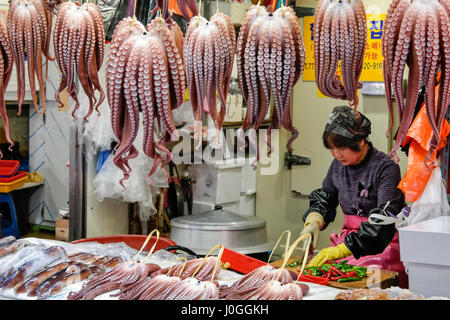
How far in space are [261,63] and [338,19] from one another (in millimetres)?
236

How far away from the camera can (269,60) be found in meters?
1.57

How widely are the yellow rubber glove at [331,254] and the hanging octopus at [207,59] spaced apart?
1.88 metres

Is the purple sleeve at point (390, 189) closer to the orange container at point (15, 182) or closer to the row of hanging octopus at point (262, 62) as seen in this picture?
the row of hanging octopus at point (262, 62)

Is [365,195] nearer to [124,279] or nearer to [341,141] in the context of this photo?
[341,141]

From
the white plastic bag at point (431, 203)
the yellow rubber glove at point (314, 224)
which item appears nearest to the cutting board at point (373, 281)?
the white plastic bag at point (431, 203)

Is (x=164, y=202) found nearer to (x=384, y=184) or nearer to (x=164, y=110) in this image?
(x=384, y=184)

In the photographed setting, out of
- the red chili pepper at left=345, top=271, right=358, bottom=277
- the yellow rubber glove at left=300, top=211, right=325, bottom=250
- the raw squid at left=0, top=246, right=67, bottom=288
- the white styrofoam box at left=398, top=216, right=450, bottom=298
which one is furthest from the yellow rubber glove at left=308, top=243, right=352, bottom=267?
the raw squid at left=0, top=246, right=67, bottom=288

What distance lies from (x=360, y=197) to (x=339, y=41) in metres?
2.16

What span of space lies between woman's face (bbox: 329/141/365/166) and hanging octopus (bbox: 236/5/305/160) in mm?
1976

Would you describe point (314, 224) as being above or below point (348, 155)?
below

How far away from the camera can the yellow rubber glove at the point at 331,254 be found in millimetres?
3338

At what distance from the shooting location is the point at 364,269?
2.98 metres

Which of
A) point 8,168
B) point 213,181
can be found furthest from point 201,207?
point 8,168
